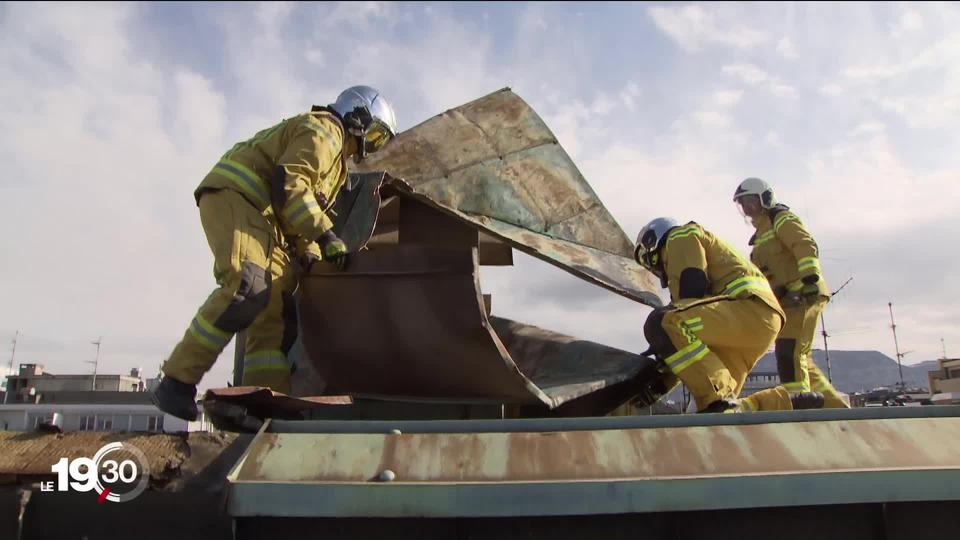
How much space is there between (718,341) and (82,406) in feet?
60.4

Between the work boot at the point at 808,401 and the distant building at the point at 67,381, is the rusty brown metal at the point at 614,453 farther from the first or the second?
the distant building at the point at 67,381

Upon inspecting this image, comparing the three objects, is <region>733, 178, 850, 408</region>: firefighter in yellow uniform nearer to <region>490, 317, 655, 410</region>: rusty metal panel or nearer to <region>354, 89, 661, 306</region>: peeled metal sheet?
<region>354, 89, 661, 306</region>: peeled metal sheet

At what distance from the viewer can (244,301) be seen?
296 centimetres

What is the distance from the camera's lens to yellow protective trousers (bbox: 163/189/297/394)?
9.57 ft

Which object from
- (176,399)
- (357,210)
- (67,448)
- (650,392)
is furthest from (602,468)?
(357,210)

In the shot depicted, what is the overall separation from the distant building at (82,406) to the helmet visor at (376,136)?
5.53 feet

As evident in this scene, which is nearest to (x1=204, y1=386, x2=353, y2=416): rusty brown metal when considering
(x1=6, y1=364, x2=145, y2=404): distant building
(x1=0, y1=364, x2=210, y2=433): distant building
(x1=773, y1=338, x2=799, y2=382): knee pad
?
(x1=0, y1=364, x2=210, y2=433): distant building

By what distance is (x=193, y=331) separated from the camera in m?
2.92

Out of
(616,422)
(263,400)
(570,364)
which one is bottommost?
(616,422)

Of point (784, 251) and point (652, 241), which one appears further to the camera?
point (784, 251)

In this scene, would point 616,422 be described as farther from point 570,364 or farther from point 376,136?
point 376,136

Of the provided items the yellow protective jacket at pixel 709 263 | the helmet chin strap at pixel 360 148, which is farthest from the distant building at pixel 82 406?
the yellow protective jacket at pixel 709 263

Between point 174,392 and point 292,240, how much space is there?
0.97 metres

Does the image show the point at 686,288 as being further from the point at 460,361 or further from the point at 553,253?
the point at 460,361
